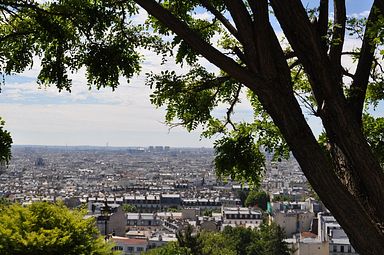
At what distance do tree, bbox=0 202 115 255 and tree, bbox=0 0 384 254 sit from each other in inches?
148

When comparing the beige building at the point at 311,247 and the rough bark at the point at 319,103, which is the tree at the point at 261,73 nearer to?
the rough bark at the point at 319,103

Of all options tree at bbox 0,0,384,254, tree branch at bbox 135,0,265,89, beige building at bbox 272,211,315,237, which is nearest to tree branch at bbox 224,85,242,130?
tree at bbox 0,0,384,254

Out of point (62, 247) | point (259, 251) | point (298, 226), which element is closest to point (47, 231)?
point (62, 247)

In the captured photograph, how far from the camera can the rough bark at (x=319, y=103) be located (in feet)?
11.2

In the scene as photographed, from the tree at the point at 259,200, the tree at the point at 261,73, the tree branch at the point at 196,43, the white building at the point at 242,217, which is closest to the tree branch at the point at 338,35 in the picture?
the tree at the point at 261,73

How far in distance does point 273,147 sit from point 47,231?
4440 millimetres

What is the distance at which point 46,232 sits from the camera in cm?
852

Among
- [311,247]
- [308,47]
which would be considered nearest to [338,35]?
[308,47]

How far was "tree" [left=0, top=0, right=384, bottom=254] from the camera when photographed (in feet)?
11.5

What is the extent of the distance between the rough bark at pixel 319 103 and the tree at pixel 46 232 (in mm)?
5737

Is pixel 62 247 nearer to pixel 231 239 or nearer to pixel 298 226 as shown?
pixel 231 239

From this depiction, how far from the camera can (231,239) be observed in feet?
179

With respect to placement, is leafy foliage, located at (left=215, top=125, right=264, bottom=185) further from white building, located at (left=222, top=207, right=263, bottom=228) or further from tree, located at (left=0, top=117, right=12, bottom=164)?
white building, located at (left=222, top=207, right=263, bottom=228)

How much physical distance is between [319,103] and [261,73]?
0.51 meters
